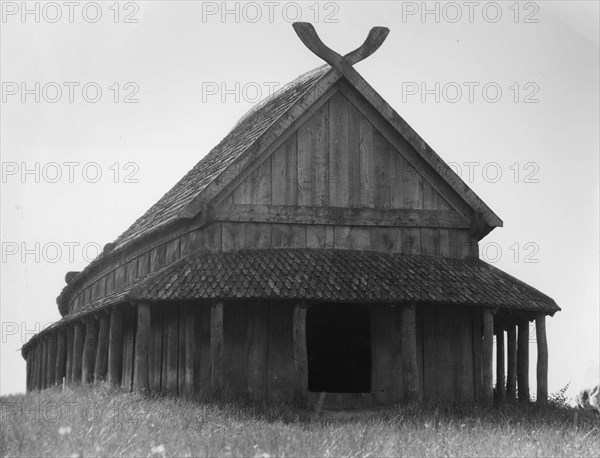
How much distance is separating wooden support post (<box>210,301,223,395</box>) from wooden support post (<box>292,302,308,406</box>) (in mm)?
1481

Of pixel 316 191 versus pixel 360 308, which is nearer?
pixel 316 191

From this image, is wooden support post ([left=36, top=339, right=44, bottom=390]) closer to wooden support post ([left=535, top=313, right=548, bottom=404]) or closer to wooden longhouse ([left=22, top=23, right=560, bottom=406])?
wooden longhouse ([left=22, top=23, right=560, bottom=406])

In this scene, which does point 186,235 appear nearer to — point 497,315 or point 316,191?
point 316,191

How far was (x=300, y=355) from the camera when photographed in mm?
23016

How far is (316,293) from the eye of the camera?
22.9m

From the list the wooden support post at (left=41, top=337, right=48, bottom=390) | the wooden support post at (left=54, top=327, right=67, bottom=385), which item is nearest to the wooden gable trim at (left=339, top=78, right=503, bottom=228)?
the wooden support post at (left=54, top=327, right=67, bottom=385)

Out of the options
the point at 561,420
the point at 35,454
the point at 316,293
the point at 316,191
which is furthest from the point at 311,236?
the point at 35,454

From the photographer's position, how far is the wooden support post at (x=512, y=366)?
87.7 ft

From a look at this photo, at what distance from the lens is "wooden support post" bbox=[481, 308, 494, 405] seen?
24.7m

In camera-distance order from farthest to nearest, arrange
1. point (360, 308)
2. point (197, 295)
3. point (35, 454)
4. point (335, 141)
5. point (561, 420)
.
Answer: point (360, 308) < point (335, 141) < point (197, 295) < point (561, 420) < point (35, 454)

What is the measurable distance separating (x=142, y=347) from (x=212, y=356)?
5.25ft

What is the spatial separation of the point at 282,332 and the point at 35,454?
11196 millimetres

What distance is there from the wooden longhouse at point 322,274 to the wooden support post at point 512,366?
5cm

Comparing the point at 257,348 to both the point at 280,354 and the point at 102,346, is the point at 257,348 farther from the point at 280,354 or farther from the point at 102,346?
the point at 102,346
